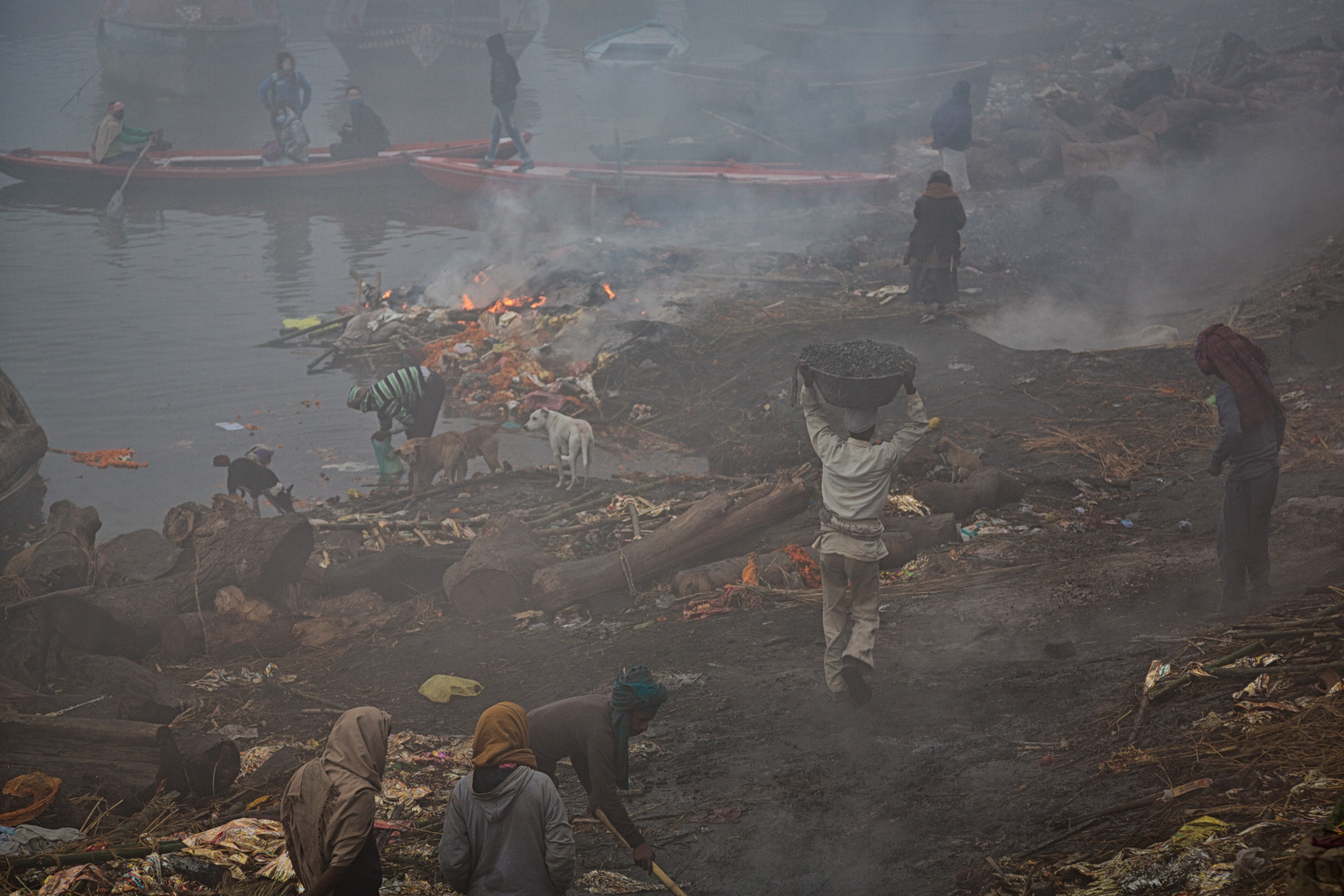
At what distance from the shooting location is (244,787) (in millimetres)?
5039

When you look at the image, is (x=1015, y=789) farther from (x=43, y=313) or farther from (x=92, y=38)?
(x=92, y=38)

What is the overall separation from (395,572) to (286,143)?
66.8 feet

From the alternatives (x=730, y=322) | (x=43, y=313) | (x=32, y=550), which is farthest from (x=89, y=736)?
(x=43, y=313)

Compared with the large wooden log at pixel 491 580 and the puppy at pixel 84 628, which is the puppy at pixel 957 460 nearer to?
the large wooden log at pixel 491 580

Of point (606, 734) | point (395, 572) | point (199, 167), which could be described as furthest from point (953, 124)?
point (199, 167)

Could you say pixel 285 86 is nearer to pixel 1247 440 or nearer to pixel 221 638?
pixel 221 638

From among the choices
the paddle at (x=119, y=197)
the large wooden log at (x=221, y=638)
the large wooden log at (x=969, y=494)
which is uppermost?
the paddle at (x=119, y=197)

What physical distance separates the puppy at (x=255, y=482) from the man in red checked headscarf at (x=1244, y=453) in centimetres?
812

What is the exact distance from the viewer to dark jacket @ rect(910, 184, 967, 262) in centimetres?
1206

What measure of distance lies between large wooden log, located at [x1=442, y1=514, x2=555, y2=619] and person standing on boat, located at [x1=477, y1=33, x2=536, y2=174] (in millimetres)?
15030

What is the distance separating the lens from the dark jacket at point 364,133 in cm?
2506

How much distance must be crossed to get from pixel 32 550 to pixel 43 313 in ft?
46.9

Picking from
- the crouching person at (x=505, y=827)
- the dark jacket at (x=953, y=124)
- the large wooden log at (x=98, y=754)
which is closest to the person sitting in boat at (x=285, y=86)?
the dark jacket at (x=953, y=124)

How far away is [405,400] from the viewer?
10422 mm
